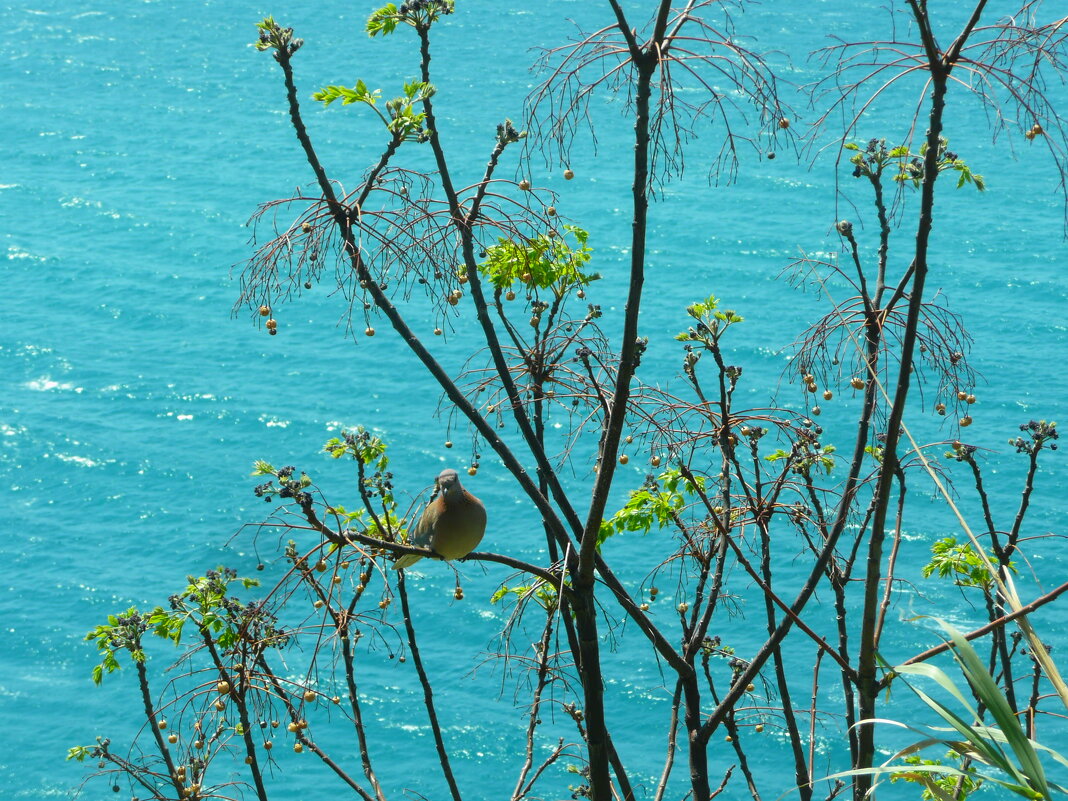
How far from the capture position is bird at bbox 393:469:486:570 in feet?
16.6

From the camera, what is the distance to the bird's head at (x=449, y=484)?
523 cm

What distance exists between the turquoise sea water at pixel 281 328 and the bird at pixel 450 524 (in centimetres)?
777

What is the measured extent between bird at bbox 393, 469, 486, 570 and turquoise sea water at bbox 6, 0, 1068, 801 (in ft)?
25.5

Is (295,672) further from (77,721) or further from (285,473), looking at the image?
(285,473)

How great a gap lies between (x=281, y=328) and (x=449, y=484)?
22143 millimetres

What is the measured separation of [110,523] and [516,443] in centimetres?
718

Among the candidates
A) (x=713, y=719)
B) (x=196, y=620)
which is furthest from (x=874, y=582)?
(x=196, y=620)

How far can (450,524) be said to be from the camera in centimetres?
506

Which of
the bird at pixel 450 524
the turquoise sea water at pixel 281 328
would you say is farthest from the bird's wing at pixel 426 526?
the turquoise sea water at pixel 281 328

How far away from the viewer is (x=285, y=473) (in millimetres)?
4359

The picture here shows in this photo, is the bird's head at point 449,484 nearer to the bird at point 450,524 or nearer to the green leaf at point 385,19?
the bird at point 450,524

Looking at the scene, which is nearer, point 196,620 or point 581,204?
point 196,620

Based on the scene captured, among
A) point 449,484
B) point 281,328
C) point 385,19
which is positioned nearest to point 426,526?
point 449,484

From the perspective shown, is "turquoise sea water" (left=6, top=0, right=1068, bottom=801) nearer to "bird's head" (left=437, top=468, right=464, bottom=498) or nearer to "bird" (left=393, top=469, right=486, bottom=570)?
"bird's head" (left=437, top=468, right=464, bottom=498)
